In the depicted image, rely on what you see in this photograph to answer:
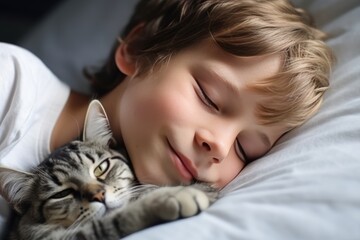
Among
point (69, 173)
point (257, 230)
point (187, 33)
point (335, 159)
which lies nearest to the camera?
point (257, 230)

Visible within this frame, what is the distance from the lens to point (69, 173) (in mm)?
951

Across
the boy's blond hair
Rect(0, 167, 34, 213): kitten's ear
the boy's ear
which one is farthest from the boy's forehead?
Rect(0, 167, 34, 213): kitten's ear

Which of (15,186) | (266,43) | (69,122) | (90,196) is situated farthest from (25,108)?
(266,43)

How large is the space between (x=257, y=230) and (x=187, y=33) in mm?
558

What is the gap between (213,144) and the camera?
0.88 meters

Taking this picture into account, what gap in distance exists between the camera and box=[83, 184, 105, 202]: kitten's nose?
864 mm

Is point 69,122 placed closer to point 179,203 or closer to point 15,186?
point 15,186

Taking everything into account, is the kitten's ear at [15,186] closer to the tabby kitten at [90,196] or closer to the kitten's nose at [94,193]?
the tabby kitten at [90,196]

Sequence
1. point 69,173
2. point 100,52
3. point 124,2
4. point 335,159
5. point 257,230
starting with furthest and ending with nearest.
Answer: point 124,2, point 100,52, point 69,173, point 335,159, point 257,230

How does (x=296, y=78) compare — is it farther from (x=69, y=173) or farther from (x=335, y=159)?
(x=69, y=173)

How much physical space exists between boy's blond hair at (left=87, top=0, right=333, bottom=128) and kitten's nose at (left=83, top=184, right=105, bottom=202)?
329mm

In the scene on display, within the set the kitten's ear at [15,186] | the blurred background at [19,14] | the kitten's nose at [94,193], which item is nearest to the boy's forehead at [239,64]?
the kitten's nose at [94,193]

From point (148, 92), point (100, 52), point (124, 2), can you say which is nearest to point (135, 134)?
point (148, 92)

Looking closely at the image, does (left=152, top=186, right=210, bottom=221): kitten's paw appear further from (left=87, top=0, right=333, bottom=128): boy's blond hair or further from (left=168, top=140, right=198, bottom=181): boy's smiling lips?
(left=87, top=0, right=333, bottom=128): boy's blond hair
